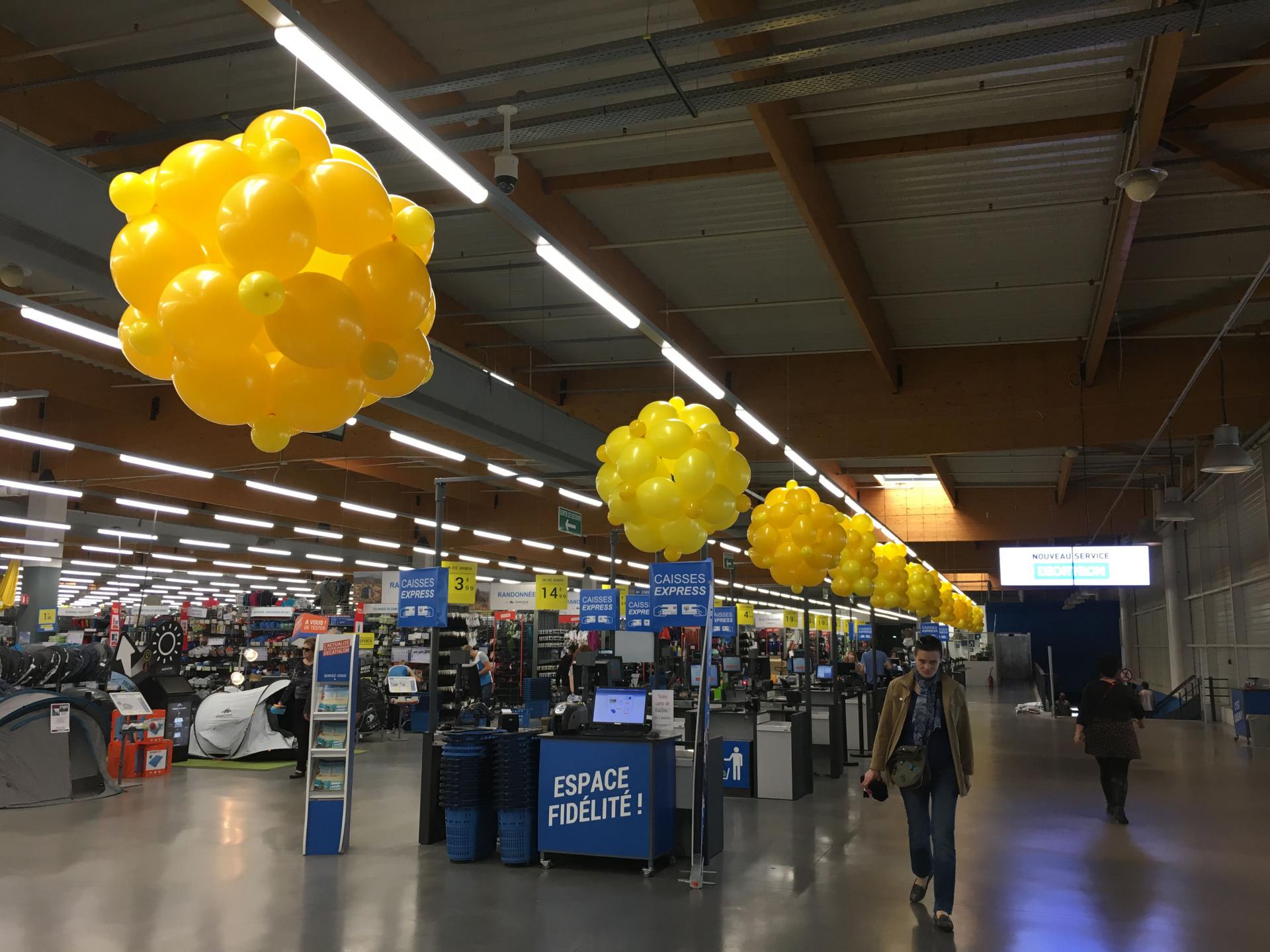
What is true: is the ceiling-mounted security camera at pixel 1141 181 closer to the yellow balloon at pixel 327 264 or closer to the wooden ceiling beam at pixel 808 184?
the wooden ceiling beam at pixel 808 184

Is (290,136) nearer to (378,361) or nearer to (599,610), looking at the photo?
(378,361)

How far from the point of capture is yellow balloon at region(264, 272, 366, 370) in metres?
2.65

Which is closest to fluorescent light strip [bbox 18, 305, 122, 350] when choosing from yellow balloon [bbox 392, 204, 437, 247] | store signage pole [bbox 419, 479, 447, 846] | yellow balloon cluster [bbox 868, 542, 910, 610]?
store signage pole [bbox 419, 479, 447, 846]

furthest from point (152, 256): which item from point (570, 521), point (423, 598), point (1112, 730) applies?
point (570, 521)

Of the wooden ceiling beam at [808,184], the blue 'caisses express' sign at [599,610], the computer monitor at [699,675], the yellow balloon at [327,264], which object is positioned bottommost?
the computer monitor at [699,675]

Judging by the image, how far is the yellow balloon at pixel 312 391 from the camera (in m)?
2.86

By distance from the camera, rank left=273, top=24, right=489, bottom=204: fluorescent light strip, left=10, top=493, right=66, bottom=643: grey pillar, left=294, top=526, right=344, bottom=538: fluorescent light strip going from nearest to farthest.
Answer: left=273, top=24, right=489, bottom=204: fluorescent light strip
left=10, top=493, right=66, bottom=643: grey pillar
left=294, top=526, right=344, bottom=538: fluorescent light strip

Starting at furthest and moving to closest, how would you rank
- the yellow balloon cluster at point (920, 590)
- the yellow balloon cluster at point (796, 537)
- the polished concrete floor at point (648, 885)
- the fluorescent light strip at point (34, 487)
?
1. the yellow balloon cluster at point (920, 590)
2. the fluorescent light strip at point (34, 487)
3. the yellow balloon cluster at point (796, 537)
4. the polished concrete floor at point (648, 885)

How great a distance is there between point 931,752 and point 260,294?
4.56 metres

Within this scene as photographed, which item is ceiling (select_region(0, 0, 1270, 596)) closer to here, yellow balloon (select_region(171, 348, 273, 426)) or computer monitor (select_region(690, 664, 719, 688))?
yellow balloon (select_region(171, 348, 273, 426))

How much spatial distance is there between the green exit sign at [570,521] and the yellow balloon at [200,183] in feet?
30.4

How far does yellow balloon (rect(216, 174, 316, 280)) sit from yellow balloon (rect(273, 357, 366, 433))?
0.29m

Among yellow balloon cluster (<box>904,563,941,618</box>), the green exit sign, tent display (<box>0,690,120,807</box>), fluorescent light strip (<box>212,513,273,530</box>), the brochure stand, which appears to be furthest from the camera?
fluorescent light strip (<box>212,513,273,530</box>)

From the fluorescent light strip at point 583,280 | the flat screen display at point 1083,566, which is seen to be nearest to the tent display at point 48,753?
the fluorescent light strip at point 583,280
